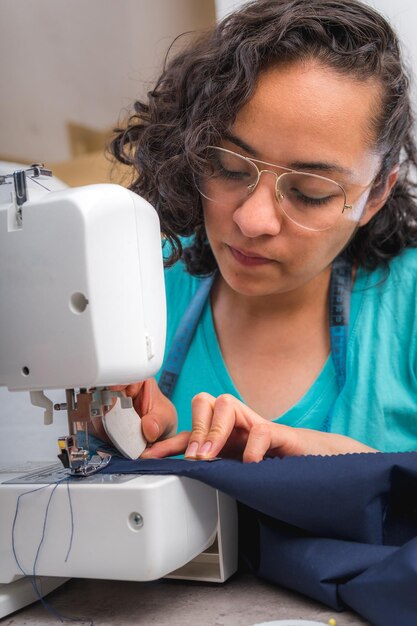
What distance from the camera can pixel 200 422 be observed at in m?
1.07

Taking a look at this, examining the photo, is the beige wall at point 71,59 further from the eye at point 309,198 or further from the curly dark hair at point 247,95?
the eye at point 309,198

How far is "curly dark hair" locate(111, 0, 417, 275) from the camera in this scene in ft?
4.36

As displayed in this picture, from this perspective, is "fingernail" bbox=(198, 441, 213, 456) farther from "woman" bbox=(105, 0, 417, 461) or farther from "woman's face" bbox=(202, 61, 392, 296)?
"woman's face" bbox=(202, 61, 392, 296)

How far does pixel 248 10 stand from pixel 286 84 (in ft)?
0.98

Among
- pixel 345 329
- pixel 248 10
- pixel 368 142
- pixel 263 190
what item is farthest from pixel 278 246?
pixel 248 10

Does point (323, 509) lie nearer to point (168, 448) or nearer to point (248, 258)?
point (168, 448)

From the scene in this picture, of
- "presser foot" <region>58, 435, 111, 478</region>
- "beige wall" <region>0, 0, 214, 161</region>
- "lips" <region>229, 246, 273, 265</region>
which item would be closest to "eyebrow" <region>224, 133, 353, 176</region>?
"lips" <region>229, 246, 273, 265</region>

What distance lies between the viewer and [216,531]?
98 cm

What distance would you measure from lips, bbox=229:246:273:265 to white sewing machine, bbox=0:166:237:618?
381 mm

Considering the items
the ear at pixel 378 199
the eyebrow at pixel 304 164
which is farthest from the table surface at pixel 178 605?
the ear at pixel 378 199

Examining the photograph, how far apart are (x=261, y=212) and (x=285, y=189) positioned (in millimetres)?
68

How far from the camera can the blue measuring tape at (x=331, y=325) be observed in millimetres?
1589

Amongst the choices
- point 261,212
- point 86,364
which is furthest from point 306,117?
point 86,364

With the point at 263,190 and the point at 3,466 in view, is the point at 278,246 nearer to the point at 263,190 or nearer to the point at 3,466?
the point at 263,190
